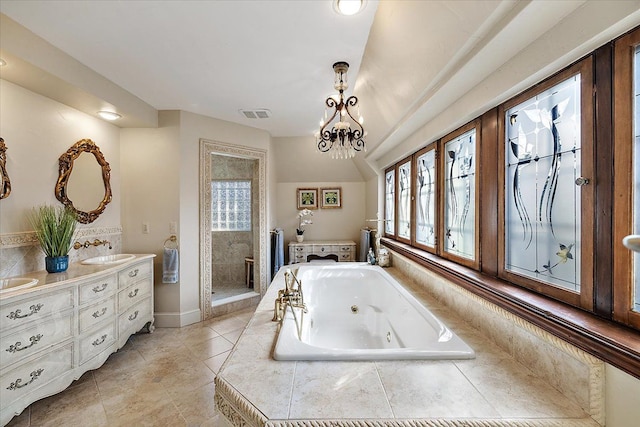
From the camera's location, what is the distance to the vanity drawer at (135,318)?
93.3 inches

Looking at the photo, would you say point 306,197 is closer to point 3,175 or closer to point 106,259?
point 106,259

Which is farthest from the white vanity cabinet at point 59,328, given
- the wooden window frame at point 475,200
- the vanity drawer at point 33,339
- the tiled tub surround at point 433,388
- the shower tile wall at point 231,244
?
the wooden window frame at point 475,200

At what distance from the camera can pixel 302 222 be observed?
482 cm

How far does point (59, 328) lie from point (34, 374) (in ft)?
0.88

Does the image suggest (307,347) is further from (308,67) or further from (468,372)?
(308,67)

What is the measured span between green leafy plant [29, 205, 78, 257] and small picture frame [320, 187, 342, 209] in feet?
11.3

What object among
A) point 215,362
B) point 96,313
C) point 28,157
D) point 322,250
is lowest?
point 215,362

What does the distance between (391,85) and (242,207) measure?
355 centimetres

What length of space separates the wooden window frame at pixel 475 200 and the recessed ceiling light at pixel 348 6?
101 cm

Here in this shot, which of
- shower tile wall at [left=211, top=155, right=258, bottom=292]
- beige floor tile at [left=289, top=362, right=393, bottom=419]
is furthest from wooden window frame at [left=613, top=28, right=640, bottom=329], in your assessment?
shower tile wall at [left=211, top=155, right=258, bottom=292]

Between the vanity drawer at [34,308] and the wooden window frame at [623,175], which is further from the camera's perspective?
the vanity drawer at [34,308]

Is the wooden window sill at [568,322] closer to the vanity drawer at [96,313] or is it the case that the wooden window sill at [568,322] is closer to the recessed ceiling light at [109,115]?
the vanity drawer at [96,313]

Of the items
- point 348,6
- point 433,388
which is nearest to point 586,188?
point 433,388

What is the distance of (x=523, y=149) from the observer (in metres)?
1.36
